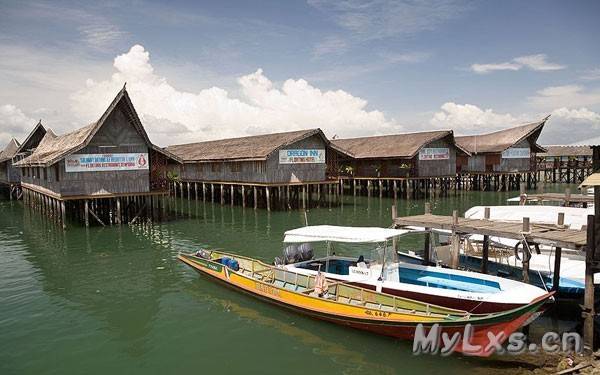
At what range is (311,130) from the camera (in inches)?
1214

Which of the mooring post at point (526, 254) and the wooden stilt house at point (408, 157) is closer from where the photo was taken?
→ the mooring post at point (526, 254)

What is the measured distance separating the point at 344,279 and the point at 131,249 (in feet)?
36.8

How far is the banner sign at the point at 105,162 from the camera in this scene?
23.0 metres

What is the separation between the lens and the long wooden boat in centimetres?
858

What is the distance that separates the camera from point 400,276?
11758 mm

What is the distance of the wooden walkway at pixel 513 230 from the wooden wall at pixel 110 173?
16357 mm

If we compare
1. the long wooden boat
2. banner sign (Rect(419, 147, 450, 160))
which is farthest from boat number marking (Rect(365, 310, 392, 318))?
banner sign (Rect(419, 147, 450, 160))

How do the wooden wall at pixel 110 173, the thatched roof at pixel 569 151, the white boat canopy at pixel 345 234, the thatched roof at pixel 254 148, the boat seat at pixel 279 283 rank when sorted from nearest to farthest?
the white boat canopy at pixel 345 234
the boat seat at pixel 279 283
the wooden wall at pixel 110 173
the thatched roof at pixel 254 148
the thatched roof at pixel 569 151

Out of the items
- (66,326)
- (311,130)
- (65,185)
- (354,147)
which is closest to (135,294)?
(66,326)

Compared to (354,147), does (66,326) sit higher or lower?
lower

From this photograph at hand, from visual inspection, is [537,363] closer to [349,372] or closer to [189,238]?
[349,372]

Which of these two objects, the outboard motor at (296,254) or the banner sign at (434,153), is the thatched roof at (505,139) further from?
the outboard motor at (296,254)

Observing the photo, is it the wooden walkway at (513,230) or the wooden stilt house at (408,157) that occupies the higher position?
the wooden stilt house at (408,157)

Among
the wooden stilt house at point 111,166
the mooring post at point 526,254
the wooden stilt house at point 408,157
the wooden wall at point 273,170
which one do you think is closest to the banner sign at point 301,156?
the wooden wall at point 273,170
